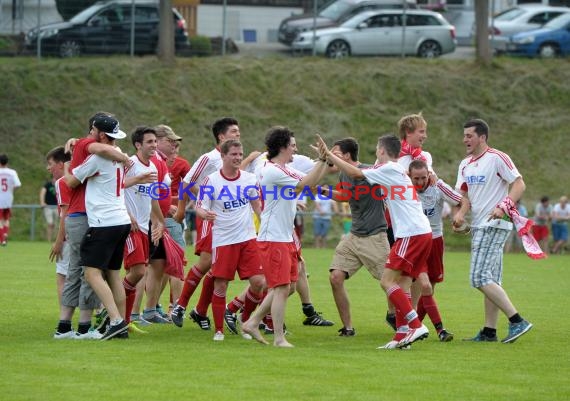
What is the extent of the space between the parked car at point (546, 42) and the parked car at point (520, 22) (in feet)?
0.97

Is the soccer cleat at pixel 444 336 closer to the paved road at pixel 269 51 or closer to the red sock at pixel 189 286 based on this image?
the red sock at pixel 189 286

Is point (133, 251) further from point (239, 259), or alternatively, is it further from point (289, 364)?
point (289, 364)

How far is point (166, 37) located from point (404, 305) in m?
25.5

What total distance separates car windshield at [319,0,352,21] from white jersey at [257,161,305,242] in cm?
2670

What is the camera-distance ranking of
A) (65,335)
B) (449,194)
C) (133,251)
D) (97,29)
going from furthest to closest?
(97,29) → (449,194) → (133,251) → (65,335)

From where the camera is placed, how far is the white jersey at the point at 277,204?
10.6 m

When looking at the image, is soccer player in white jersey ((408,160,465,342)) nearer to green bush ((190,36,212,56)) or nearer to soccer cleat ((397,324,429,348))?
soccer cleat ((397,324,429,348))

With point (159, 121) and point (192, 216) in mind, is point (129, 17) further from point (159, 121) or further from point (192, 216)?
point (192, 216)

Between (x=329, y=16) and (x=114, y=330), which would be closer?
(x=114, y=330)

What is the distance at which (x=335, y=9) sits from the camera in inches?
1462

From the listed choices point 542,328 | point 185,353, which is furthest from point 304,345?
point 542,328

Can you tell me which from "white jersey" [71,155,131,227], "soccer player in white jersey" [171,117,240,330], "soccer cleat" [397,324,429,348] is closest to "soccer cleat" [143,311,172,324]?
"soccer player in white jersey" [171,117,240,330]

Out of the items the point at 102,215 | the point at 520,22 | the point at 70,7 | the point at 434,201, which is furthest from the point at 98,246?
the point at 520,22

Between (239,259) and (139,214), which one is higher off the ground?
(139,214)
